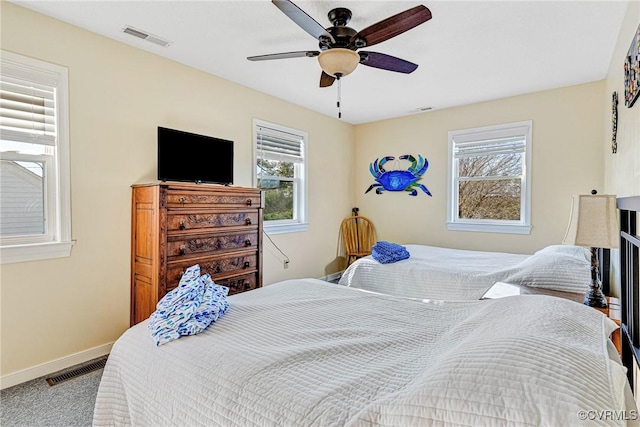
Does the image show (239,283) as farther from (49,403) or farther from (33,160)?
(33,160)

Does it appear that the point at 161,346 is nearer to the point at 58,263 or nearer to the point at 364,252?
the point at 58,263

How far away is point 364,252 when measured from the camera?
5.15 m

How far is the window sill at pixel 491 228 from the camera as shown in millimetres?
3957

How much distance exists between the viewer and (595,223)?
190 centimetres

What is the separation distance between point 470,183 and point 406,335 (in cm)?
368

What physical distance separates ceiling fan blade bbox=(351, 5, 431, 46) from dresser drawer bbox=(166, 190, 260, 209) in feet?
5.46

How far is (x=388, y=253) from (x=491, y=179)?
1.95 m

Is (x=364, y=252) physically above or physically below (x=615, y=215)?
below

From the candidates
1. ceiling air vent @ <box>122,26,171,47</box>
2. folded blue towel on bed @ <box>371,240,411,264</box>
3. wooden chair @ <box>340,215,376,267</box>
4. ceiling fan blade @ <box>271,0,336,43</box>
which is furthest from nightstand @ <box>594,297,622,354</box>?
ceiling air vent @ <box>122,26,171,47</box>

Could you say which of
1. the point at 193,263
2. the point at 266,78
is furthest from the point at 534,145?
the point at 193,263

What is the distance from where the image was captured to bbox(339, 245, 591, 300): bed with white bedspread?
2.31m

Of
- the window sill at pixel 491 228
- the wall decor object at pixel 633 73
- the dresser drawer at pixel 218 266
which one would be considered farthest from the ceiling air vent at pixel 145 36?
the window sill at pixel 491 228

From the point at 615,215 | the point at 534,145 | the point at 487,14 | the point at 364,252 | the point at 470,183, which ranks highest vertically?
the point at 487,14

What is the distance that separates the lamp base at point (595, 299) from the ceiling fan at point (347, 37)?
193 cm
